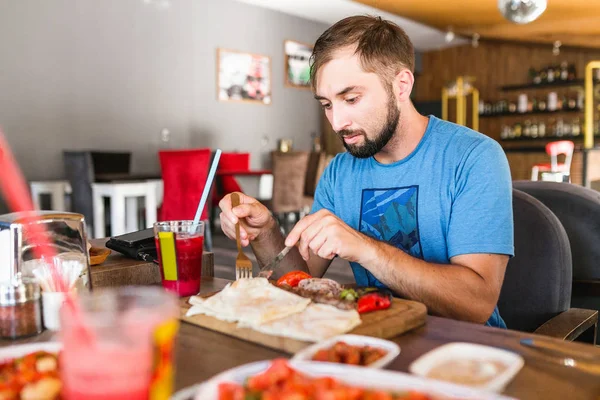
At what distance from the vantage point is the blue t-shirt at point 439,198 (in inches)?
52.4

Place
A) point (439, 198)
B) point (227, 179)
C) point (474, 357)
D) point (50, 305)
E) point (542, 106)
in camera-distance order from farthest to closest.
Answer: point (542, 106)
point (227, 179)
point (439, 198)
point (50, 305)
point (474, 357)

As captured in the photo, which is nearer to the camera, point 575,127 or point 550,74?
point 575,127

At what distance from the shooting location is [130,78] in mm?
6324

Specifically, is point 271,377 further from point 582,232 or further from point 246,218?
point 582,232

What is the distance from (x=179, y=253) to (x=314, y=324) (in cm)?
37

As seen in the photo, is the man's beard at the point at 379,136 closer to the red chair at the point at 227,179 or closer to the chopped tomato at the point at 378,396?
the chopped tomato at the point at 378,396

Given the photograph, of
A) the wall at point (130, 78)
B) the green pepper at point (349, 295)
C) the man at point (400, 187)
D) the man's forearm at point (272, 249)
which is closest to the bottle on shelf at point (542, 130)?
the wall at point (130, 78)

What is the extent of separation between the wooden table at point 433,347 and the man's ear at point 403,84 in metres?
0.82

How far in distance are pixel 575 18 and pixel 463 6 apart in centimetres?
156

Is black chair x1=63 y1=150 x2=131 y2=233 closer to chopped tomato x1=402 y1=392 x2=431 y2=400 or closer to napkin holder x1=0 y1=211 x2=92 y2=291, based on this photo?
napkin holder x1=0 y1=211 x2=92 y2=291

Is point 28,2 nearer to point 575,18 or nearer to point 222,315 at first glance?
point 222,315

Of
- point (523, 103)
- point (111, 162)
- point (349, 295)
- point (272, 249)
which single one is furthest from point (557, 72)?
point (349, 295)

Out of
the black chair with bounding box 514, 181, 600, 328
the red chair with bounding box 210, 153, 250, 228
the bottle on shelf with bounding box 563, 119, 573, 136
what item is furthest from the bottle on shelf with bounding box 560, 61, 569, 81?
the black chair with bounding box 514, 181, 600, 328

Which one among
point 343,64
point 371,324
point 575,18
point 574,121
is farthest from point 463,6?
point 371,324
